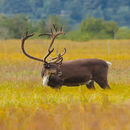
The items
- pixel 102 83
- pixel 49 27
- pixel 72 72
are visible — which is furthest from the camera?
pixel 49 27

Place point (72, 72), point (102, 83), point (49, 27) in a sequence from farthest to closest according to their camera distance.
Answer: point (49, 27)
point (102, 83)
point (72, 72)

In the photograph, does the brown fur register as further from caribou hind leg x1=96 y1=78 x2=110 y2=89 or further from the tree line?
the tree line

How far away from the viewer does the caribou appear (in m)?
11.3

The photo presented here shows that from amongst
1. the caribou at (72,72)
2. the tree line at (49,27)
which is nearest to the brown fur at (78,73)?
the caribou at (72,72)

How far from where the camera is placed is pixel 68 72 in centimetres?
1162

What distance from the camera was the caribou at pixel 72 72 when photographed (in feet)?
36.9

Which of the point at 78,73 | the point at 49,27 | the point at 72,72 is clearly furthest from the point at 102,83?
the point at 49,27

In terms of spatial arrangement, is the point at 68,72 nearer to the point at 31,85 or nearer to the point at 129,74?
the point at 31,85

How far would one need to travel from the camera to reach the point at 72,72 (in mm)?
11672

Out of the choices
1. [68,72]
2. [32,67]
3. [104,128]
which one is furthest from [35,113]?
[32,67]

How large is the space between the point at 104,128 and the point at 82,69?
690 cm

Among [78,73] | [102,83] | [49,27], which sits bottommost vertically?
[102,83]

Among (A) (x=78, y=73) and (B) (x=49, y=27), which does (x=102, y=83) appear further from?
(B) (x=49, y=27)

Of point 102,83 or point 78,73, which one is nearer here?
point 78,73
